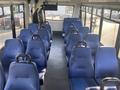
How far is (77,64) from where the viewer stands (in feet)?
12.1

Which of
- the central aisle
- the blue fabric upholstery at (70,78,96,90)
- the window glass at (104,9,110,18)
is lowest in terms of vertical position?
the central aisle

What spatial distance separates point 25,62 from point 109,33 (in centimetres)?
283

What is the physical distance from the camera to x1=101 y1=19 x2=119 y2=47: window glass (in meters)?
4.53

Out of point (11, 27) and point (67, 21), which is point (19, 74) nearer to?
point (11, 27)

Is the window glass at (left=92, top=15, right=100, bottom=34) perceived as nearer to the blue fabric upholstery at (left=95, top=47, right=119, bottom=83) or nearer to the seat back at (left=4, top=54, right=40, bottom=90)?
the blue fabric upholstery at (left=95, top=47, right=119, bottom=83)

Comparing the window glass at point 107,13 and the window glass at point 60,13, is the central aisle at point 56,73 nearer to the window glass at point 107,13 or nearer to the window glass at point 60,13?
the window glass at point 107,13

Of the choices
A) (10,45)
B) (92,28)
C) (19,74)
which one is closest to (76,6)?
(92,28)

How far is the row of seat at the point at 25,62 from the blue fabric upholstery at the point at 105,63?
102 centimetres

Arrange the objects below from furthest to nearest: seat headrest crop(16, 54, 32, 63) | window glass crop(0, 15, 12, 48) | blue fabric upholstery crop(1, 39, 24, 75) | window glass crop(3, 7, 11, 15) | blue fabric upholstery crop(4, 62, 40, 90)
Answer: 1. window glass crop(3, 7, 11, 15)
2. window glass crop(0, 15, 12, 48)
3. blue fabric upholstery crop(1, 39, 24, 75)
4. seat headrest crop(16, 54, 32, 63)
5. blue fabric upholstery crop(4, 62, 40, 90)

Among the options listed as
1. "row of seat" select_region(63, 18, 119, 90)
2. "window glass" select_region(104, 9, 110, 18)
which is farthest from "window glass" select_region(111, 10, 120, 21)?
"row of seat" select_region(63, 18, 119, 90)

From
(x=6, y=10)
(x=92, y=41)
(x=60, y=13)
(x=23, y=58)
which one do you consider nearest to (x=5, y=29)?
(x=6, y=10)

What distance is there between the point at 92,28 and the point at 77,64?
158 inches

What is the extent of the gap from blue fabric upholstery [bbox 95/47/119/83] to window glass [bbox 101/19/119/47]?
1.01 metres

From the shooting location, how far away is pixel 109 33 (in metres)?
5.07
